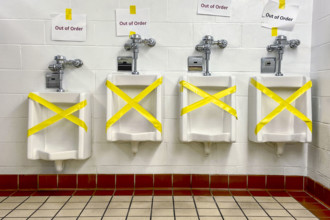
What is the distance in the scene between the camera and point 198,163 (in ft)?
6.23

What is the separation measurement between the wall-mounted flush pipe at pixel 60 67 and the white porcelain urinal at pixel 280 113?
1141 mm

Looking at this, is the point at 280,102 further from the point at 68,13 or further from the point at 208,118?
the point at 68,13

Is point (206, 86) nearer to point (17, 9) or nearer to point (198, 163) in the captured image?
point (198, 163)

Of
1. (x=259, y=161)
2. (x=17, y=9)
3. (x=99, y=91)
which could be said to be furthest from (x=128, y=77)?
(x=259, y=161)

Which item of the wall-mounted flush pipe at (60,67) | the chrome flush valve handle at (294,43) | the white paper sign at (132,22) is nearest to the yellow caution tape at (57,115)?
the wall-mounted flush pipe at (60,67)

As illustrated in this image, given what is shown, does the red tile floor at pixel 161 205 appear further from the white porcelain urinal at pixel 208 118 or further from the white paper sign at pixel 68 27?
the white paper sign at pixel 68 27

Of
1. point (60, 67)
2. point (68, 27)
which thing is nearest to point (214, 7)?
point (68, 27)

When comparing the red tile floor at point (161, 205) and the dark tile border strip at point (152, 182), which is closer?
the red tile floor at point (161, 205)

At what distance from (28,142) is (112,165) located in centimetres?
54

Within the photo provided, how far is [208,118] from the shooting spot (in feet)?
6.01

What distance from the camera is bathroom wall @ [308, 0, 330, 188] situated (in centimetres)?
167

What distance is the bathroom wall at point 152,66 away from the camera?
185cm

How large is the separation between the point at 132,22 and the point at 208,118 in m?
0.80

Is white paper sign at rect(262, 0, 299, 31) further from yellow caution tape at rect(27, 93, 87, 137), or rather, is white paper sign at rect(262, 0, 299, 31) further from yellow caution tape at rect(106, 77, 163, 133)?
yellow caution tape at rect(27, 93, 87, 137)
